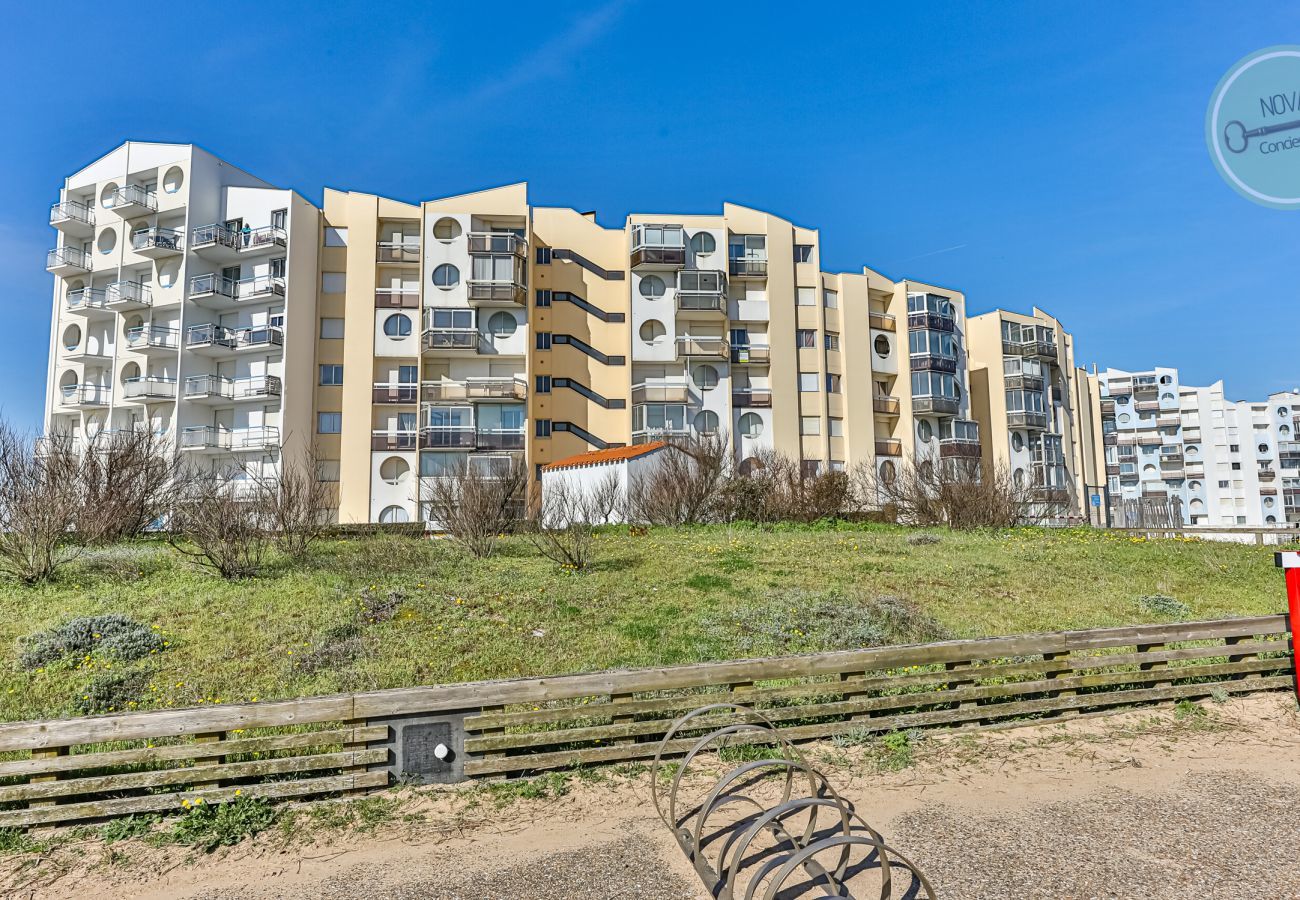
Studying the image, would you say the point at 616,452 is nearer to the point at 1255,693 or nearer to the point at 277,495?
the point at 277,495

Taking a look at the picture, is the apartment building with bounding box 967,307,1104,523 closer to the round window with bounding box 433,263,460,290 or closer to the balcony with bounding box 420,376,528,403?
the balcony with bounding box 420,376,528,403

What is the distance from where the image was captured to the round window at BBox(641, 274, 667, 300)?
42.9 metres

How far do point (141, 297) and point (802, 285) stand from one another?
38024 millimetres

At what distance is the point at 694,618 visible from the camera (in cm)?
1062

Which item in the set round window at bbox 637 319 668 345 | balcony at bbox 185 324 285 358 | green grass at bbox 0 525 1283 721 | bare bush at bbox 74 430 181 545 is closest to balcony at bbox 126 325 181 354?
balcony at bbox 185 324 285 358

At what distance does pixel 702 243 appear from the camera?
143ft

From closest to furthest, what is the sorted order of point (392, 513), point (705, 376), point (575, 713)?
Answer: 1. point (575, 713)
2. point (392, 513)
3. point (705, 376)

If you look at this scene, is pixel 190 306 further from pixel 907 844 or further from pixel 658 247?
pixel 907 844

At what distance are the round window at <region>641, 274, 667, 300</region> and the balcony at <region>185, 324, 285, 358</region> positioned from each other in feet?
64.5

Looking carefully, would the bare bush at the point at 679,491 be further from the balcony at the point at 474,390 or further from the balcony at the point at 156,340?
the balcony at the point at 156,340

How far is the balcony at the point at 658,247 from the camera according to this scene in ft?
138

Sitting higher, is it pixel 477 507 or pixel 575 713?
pixel 477 507

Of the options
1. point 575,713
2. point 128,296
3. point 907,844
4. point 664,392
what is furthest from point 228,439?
point 907,844

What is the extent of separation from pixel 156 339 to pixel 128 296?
3.27 meters
